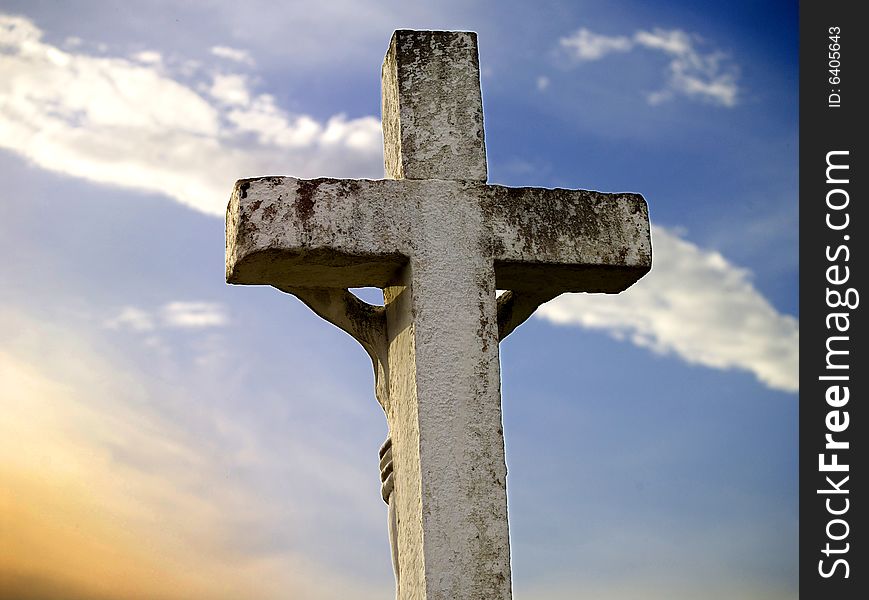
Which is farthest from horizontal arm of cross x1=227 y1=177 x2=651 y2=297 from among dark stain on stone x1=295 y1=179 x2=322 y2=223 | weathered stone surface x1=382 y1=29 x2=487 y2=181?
weathered stone surface x1=382 y1=29 x2=487 y2=181

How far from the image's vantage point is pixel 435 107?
5.79 m

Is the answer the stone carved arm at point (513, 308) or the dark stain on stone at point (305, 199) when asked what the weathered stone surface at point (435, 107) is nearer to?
the dark stain on stone at point (305, 199)

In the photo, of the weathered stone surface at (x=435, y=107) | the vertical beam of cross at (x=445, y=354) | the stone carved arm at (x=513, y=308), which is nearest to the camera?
the vertical beam of cross at (x=445, y=354)

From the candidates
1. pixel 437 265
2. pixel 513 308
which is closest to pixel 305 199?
pixel 437 265

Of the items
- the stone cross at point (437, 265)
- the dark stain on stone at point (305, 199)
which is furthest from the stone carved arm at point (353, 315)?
the dark stain on stone at point (305, 199)

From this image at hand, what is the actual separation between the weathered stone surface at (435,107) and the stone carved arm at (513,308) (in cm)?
65

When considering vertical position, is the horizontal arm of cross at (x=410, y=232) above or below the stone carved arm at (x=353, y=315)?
above

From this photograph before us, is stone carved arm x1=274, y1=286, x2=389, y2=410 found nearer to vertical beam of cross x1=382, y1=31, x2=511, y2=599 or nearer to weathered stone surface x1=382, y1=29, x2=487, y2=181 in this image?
vertical beam of cross x1=382, y1=31, x2=511, y2=599

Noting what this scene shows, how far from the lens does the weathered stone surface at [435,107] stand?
5.70 m

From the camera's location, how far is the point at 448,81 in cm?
583

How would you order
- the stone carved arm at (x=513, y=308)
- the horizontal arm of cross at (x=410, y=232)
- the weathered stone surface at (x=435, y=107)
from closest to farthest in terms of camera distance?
the horizontal arm of cross at (x=410, y=232) < the weathered stone surface at (x=435, y=107) < the stone carved arm at (x=513, y=308)

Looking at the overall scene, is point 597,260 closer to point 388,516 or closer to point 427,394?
point 427,394

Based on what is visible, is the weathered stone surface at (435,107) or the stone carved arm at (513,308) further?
the stone carved arm at (513,308)

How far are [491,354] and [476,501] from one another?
2.01 feet
